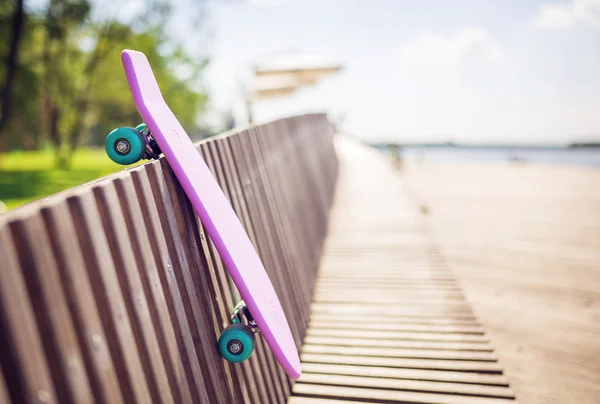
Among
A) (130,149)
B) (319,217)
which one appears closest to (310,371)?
(130,149)

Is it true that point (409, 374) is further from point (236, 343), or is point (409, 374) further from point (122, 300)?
point (122, 300)

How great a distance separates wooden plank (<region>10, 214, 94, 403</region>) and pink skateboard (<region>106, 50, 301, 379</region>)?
66 cm

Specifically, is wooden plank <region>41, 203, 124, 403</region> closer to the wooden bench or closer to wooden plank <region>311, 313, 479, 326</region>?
the wooden bench

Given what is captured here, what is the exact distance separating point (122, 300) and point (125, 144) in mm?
785

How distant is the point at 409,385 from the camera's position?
7.84 feet

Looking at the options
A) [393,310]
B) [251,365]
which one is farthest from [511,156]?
[251,365]

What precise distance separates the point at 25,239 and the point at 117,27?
2097 cm

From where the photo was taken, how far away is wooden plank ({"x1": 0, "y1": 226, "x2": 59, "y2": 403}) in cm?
86

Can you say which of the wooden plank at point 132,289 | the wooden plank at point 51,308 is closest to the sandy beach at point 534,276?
the wooden plank at point 132,289

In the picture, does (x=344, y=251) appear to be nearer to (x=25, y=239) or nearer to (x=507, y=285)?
(x=507, y=285)

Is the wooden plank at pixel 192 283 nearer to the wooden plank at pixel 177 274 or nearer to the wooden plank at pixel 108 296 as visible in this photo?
the wooden plank at pixel 177 274

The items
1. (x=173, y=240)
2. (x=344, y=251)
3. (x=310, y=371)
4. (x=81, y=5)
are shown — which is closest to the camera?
(x=173, y=240)

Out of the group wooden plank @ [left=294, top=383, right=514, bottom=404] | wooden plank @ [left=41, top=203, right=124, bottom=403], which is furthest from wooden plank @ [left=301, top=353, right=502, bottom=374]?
wooden plank @ [left=41, top=203, right=124, bottom=403]

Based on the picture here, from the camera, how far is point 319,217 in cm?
518
